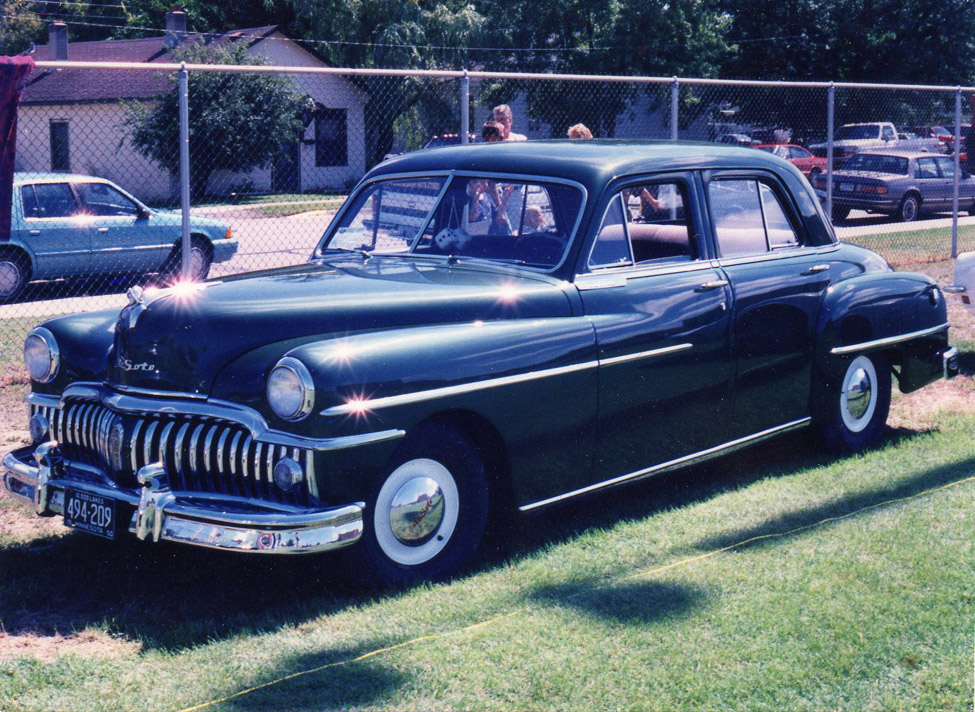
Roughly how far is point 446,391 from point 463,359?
0.56 ft

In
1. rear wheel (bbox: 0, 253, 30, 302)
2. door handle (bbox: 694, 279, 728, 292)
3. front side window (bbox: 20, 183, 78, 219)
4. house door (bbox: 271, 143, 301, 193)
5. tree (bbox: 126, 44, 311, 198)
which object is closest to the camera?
door handle (bbox: 694, 279, 728, 292)

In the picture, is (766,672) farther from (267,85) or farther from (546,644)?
(267,85)

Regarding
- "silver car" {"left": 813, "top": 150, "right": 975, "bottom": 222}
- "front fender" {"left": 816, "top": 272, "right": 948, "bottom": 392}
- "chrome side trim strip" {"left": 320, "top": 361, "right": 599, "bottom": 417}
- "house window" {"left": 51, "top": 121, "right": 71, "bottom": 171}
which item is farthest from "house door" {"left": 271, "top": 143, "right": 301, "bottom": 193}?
"chrome side trim strip" {"left": 320, "top": 361, "right": 599, "bottom": 417}

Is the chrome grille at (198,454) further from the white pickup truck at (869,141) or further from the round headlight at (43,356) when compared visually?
the white pickup truck at (869,141)

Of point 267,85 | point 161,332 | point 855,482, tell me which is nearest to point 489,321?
point 161,332

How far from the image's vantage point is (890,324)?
6516 millimetres

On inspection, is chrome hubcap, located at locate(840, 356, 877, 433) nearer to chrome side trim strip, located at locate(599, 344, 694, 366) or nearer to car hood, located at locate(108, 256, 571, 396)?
chrome side trim strip, located at locate(599, 344, 694, 366)

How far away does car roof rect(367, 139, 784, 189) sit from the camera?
537 cm

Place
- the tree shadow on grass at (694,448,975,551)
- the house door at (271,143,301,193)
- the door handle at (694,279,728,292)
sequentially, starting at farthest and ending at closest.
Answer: the house door at (271,143,301,193) → the door handle at (694,279,728,292) → the tree shadow on grass at (694,448,975,551)

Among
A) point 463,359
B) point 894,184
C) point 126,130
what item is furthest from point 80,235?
point 894,184

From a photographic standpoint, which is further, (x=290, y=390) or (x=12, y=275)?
(x=12, y=275)

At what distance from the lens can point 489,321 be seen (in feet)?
15.8

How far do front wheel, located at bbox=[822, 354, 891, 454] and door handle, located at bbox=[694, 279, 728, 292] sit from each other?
3.38 feet

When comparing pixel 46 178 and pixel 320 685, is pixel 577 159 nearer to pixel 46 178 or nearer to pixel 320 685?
pixel 320 685
